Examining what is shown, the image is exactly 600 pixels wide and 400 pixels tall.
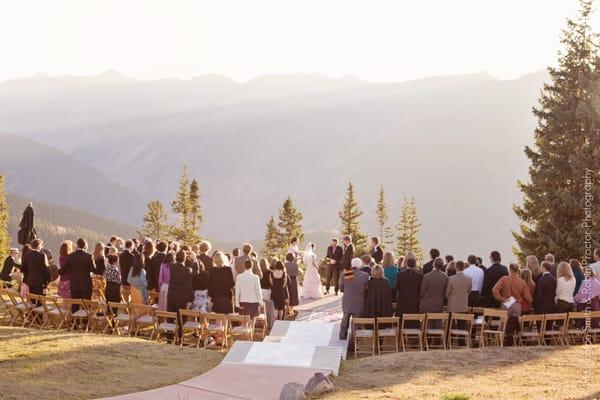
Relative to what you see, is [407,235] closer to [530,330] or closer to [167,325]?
[530,330]

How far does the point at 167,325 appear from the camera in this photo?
15.2m

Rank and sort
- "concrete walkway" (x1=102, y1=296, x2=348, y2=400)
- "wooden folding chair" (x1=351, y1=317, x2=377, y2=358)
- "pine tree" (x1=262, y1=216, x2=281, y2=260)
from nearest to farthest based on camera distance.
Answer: "concrete walkway" (x1=102, y1=296, x2=348, y2=400) < "wooden folding chair" (x1=351, y1=317, x2=377, y2=358) < "pine tree" (x1=262, y1=216, x2=281, y2=260)

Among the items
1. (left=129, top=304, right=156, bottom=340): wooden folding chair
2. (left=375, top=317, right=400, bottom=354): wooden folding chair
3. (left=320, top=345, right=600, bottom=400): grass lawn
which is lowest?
(left=320, top=345, right=600, bottom=400): grass lawn

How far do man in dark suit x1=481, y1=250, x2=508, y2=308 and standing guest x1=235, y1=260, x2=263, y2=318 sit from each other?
198 inches

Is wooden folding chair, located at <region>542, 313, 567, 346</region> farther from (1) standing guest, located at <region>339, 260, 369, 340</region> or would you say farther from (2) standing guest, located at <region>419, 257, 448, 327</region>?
(1) standing guest, located at <region>339, 260, 369, 340</region>

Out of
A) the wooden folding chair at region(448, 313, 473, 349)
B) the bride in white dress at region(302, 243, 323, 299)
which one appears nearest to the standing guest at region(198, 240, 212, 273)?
the wooden folding chair at region(448, 313, 473, 349)

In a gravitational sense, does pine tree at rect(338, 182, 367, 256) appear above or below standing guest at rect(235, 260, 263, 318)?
above

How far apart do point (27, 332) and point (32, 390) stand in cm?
406

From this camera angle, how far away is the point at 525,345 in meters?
15.8

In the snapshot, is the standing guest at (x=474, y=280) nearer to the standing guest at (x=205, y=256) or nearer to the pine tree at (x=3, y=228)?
the standing guest at (x=205, y=256)

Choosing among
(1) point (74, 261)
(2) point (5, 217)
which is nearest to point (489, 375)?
(1) point (74, 261)

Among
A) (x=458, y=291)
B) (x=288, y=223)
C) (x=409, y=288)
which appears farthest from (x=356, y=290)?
(x=288, y=223)

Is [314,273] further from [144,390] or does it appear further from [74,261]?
[144,390]

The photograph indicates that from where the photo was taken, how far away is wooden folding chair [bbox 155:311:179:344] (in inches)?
584
